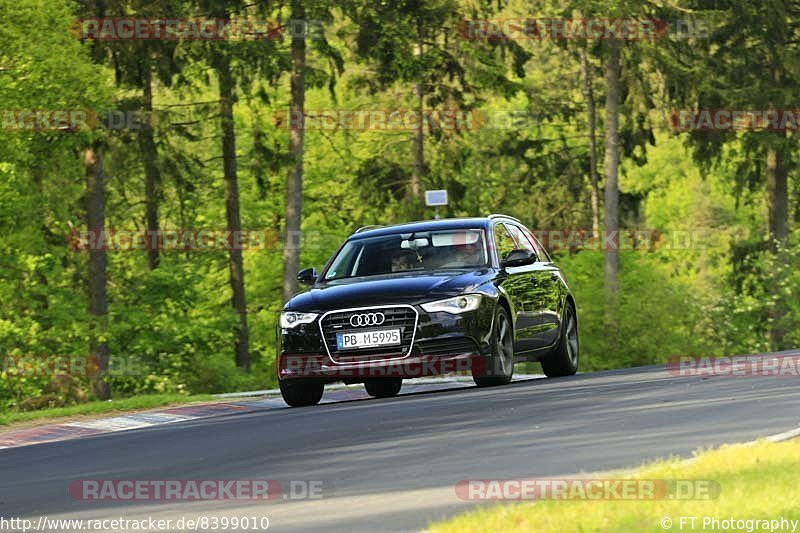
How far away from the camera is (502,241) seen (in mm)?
18469

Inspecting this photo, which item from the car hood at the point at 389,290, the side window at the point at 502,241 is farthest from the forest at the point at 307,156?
the car hood at the point at 389,290

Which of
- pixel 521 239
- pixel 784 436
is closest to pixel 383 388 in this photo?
pixel 521 239

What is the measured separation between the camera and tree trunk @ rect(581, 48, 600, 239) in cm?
5275

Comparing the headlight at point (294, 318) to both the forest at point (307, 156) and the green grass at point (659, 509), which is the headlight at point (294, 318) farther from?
the forest at point (307, 156)

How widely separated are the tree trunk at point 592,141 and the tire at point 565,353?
1274 inches

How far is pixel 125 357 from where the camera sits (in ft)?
130

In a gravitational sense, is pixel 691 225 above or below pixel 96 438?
below

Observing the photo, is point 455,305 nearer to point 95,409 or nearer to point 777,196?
point 95,409

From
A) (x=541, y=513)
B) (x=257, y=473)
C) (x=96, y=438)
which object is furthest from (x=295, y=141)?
(x=541, y=513)

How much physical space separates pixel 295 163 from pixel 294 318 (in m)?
20.5

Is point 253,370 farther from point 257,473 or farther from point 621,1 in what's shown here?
point 257,473

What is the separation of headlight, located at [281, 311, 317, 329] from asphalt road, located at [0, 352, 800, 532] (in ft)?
3.02

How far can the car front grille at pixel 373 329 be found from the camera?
16.1 meters

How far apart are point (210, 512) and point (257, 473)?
5.52 ft
